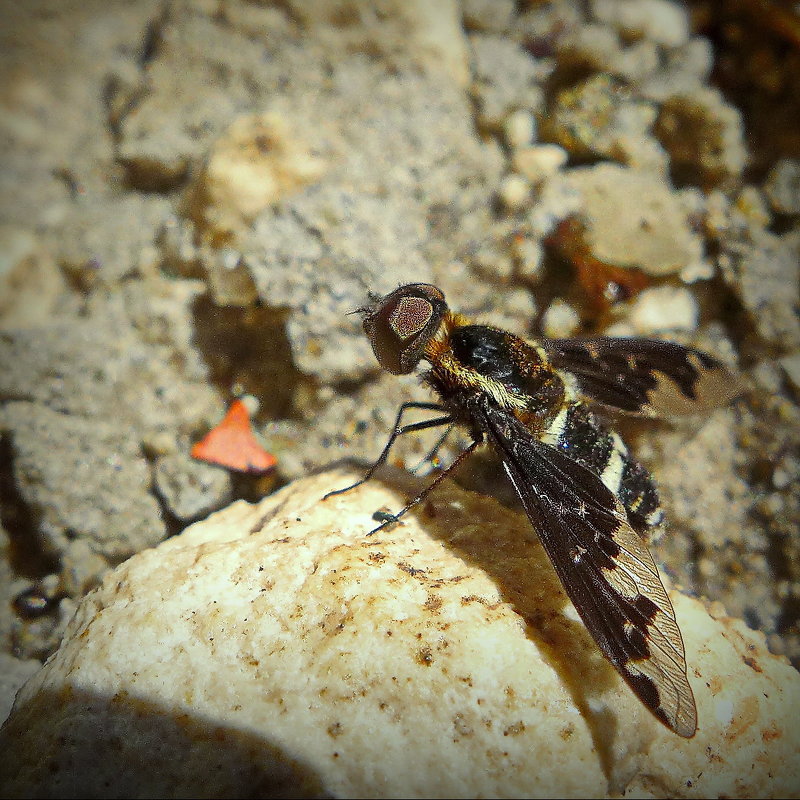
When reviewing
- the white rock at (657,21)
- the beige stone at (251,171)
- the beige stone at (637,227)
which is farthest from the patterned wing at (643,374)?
the white rock at (657,21)

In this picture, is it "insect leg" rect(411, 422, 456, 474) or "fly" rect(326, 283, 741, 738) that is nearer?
"fly" rect(326, 283, 741, 738)

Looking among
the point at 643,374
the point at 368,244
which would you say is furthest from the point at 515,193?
the point at 643,374

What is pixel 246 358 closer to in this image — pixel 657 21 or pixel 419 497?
pixel 419 497

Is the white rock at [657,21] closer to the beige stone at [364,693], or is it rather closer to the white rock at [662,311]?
the white rock at [662,311]

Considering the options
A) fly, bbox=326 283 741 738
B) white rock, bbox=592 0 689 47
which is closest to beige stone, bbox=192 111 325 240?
fly, bbox=326 283 741 738

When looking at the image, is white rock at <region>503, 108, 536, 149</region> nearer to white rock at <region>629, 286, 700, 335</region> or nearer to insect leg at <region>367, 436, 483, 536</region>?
white rock at <region>629, 286, 700, 335</region>

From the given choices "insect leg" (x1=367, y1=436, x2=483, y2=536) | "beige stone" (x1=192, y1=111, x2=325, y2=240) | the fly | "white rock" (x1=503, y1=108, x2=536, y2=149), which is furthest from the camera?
"white rock" (x1=503, y1=108, x2=536, y2=149)

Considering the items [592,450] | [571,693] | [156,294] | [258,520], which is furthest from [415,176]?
[571,693]
